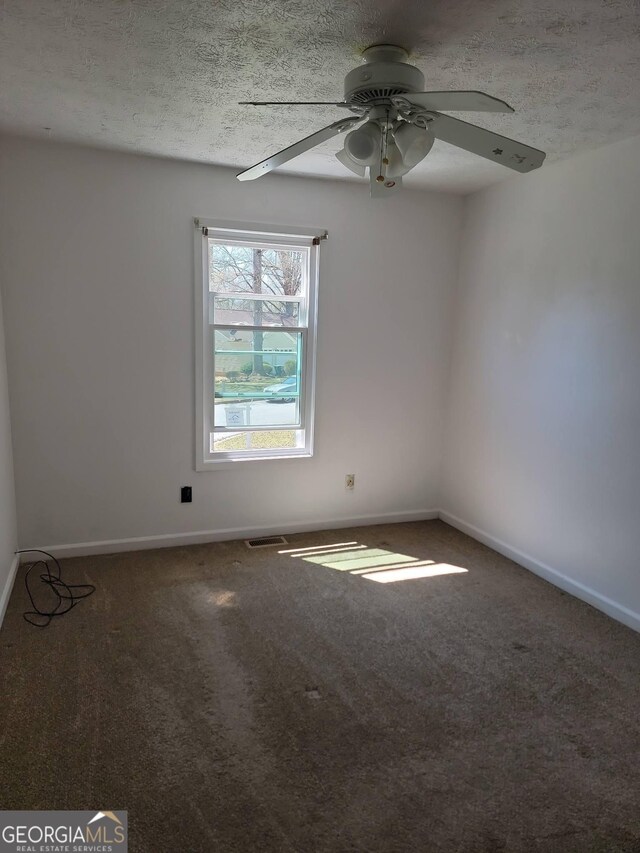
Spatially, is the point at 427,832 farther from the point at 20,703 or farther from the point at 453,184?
the point at 453,184

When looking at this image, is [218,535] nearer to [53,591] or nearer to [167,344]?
[53,591]

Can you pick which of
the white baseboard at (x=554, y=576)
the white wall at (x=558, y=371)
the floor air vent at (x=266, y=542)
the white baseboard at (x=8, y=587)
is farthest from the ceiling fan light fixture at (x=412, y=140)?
the white baseboard at (x=8, y=587)

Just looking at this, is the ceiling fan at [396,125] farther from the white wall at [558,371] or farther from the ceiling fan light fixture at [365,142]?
the white wall at [558,371]

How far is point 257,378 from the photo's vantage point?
3811mm

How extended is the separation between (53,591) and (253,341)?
1.91m

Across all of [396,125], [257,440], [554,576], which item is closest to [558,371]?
[554,576]

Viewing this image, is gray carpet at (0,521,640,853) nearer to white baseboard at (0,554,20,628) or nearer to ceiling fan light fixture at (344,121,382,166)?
white baseboard at (0,554,20,628)

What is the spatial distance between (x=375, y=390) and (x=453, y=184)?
58.3 inches

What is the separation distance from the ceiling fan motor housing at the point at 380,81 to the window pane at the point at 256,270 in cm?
186

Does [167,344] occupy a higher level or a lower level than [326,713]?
higher

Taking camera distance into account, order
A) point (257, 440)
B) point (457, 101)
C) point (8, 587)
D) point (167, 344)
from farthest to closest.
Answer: point (257, 440), point (167, 344), point (8, 587), point (457, 101)

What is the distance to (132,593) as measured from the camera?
10.1ft

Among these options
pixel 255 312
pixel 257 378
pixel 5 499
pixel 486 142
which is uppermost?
pixel 486 142

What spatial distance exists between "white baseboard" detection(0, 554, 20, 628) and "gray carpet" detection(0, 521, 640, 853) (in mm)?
60
